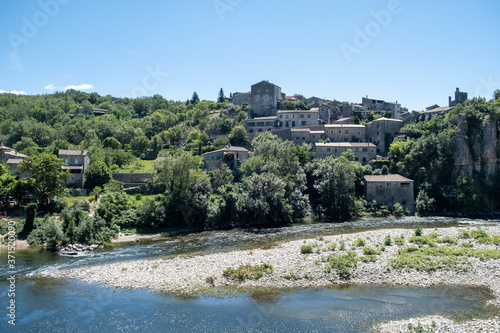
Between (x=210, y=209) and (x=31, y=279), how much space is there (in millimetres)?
21272

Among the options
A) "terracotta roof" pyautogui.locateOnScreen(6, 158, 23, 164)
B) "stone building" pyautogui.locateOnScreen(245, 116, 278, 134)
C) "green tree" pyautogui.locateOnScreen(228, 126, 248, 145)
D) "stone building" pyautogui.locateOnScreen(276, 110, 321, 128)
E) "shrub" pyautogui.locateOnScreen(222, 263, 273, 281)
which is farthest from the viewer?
"stone building" pyautogui.locateOnScreen(245, 116, 278, 134)

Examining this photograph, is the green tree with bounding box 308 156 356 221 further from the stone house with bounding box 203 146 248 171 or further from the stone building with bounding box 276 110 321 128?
the stone building with bounding box 276 110 321 128

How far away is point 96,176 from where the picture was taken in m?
53.4

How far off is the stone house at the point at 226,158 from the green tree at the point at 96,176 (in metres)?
16.9

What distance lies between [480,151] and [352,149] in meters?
18.6

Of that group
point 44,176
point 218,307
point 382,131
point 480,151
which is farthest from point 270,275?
point 382,131

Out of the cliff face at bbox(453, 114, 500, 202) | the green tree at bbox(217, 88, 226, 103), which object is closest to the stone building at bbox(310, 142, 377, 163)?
the cliff face at bbox(453, 114, 500, 202)

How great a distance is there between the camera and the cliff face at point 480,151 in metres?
54.5

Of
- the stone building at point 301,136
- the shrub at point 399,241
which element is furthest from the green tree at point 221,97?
the shrub at point 399,241

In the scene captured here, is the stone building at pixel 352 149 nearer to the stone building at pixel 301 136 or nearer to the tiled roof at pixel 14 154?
the stone building at pixel 301 136

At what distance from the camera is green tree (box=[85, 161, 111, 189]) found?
53344mm

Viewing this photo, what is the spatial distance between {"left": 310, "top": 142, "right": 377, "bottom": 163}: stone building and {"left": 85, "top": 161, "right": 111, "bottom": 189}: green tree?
33417 mm

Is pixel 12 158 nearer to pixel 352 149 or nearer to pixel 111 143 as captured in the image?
pixel 111 143

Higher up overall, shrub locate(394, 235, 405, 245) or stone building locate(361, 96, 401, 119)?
stone building locate(361, 96, 401, 119)
